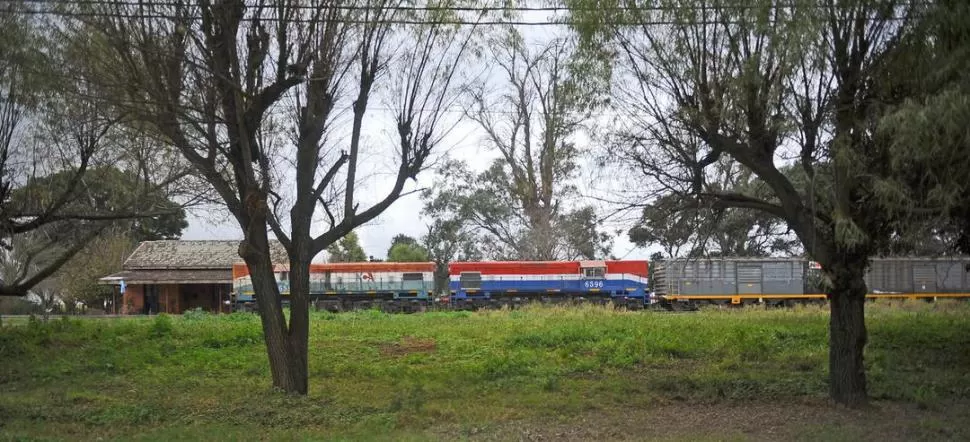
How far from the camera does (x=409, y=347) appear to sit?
61.7 feet

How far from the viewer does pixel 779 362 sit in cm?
1605

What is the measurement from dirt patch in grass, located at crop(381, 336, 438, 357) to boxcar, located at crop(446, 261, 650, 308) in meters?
20.9

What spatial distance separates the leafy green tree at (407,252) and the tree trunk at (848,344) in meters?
39.5

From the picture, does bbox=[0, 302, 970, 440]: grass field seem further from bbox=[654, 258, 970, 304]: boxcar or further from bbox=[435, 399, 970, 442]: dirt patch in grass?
bbox=[654, 258, 970, 304]: boxcar

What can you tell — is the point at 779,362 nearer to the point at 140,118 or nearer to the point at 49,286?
Answer: the point at 140,118

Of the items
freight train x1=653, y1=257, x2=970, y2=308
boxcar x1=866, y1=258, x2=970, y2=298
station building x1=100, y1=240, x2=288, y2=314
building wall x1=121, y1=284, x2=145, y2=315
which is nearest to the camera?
freight train x1=653, y1=257, x2=970, y2=308

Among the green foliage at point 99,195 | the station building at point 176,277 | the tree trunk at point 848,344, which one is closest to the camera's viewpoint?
the tree trunk at point 848,344

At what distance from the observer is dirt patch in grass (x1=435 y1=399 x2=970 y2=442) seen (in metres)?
9.99

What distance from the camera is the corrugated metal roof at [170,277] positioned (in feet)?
134

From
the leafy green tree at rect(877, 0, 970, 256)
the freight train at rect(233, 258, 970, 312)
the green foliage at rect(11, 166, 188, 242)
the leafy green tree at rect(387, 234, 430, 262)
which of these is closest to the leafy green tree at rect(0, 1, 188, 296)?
the green foliage at rect(11, 166, 188, 242)

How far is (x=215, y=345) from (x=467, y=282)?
24.0 m

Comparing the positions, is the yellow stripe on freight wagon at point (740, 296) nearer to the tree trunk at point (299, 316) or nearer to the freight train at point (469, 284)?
the freight train at point (469, 284)

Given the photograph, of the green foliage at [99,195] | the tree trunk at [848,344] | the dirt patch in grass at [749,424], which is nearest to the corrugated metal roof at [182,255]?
the green foliage at [99,195]

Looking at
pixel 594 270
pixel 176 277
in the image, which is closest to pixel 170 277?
pixel 176 277
